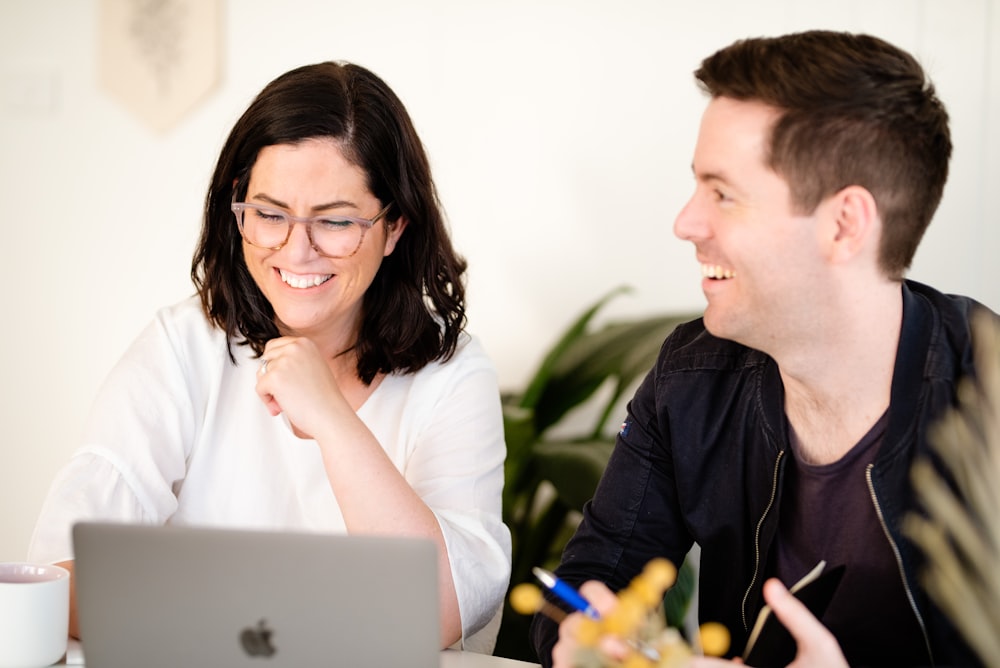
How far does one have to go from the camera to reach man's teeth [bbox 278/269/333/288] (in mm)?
1792

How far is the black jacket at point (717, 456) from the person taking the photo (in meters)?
1.47

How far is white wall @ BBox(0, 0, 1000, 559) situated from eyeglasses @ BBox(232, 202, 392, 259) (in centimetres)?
107

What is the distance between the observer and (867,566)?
1.46 meters

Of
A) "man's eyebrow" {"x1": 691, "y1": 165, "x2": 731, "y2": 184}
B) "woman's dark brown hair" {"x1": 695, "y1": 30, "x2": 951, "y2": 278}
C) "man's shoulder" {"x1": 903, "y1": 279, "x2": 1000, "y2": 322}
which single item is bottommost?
"man's shoulder" {"x1": 903, "y1": 279, "x2": 1000, "y2": 322}

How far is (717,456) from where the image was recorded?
5.35ft

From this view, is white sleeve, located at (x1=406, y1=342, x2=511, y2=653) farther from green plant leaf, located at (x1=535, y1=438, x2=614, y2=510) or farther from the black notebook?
the black notebook

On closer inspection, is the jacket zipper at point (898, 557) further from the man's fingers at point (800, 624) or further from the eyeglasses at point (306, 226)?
the eyeglasses at point (306, 226)

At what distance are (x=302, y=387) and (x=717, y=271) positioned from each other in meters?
→ 0.64

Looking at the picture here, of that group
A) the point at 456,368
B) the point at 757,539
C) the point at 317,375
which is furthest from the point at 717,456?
the point at 317,375

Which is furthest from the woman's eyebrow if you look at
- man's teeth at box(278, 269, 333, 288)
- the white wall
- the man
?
the white wall

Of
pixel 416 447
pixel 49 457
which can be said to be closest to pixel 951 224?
pixel 416 447

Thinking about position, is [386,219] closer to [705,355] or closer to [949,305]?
[705,355]

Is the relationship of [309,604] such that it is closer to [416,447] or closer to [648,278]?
[416,447]

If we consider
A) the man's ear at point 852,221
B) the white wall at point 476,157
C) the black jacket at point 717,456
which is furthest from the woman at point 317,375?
the white wall at point 476,157
